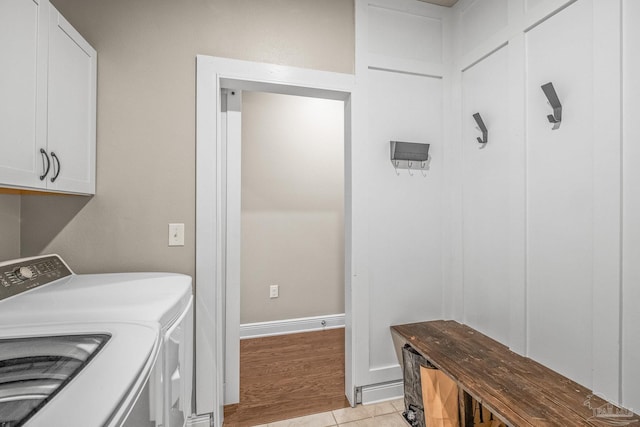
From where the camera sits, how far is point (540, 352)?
155cm

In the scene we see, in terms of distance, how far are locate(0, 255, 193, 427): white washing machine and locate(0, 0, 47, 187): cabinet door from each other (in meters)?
0.43

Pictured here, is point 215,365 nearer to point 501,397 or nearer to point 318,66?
point 501,397

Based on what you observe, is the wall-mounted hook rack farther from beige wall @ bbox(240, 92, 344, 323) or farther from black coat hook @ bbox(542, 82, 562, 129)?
beige wall @ bbox(240, 92, 344, 323)

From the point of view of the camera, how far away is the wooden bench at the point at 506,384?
1144 mm

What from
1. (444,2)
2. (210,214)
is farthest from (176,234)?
(444,2)

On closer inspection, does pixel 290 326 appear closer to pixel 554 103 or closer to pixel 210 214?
pixel 210 214

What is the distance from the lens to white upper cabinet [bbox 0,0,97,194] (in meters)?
1.03

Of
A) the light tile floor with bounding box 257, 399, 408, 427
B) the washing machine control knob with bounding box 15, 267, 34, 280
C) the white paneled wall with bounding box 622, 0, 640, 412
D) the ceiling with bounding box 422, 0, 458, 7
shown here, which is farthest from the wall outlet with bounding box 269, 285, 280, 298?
the ceiling with bounding box 422, 0, 458, 7

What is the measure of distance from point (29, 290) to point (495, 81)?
8.22ft

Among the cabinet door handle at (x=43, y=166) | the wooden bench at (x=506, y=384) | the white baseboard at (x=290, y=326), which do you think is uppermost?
the cabinet door handle at (x=43, y=166)

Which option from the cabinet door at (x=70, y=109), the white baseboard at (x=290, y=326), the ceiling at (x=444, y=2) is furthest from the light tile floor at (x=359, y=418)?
the ceiling at (x=444, y=2)

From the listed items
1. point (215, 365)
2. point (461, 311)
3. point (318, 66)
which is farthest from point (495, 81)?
point (215, 365)

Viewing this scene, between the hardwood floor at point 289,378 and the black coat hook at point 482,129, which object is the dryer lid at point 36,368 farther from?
the black coat hook at point 482,129

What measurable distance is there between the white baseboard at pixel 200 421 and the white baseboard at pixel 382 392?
95 cm
